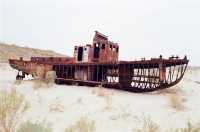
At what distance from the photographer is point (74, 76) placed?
848 inches

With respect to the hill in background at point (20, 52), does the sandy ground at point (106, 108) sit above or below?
below

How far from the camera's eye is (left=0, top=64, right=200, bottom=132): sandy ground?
1352cm

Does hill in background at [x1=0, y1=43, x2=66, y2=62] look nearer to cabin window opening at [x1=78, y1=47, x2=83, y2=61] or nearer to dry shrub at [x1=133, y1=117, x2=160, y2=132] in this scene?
cabin window opening at [x1=78, y1=47, x2=83, y2=61]

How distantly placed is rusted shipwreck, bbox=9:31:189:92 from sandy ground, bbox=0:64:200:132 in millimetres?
851

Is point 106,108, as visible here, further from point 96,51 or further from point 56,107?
point 96,51

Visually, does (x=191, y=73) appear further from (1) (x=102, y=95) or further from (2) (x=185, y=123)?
(2) (x=185, y=123)

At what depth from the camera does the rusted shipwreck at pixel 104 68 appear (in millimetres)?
18703

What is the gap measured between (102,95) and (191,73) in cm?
2631

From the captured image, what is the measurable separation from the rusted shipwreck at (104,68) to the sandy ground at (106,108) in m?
0.85

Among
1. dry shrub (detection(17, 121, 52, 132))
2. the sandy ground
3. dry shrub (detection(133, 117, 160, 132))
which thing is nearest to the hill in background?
the sandy ground

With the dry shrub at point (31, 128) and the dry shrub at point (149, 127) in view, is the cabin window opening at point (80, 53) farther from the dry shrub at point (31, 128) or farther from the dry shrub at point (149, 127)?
the dry shrub at point (149, 127)

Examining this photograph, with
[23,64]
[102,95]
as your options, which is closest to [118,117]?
[102,95]

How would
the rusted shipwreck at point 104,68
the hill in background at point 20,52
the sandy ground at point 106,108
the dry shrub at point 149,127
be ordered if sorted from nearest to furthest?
the dry shrub at point 149,127 → the sandy ground at point 106,108 → the rusted shipwreck at point 104,68 → the hill in background at point 20,52

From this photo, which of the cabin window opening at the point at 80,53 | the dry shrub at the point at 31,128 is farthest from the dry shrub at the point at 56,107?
the cabin window opening at the point at 80,53
